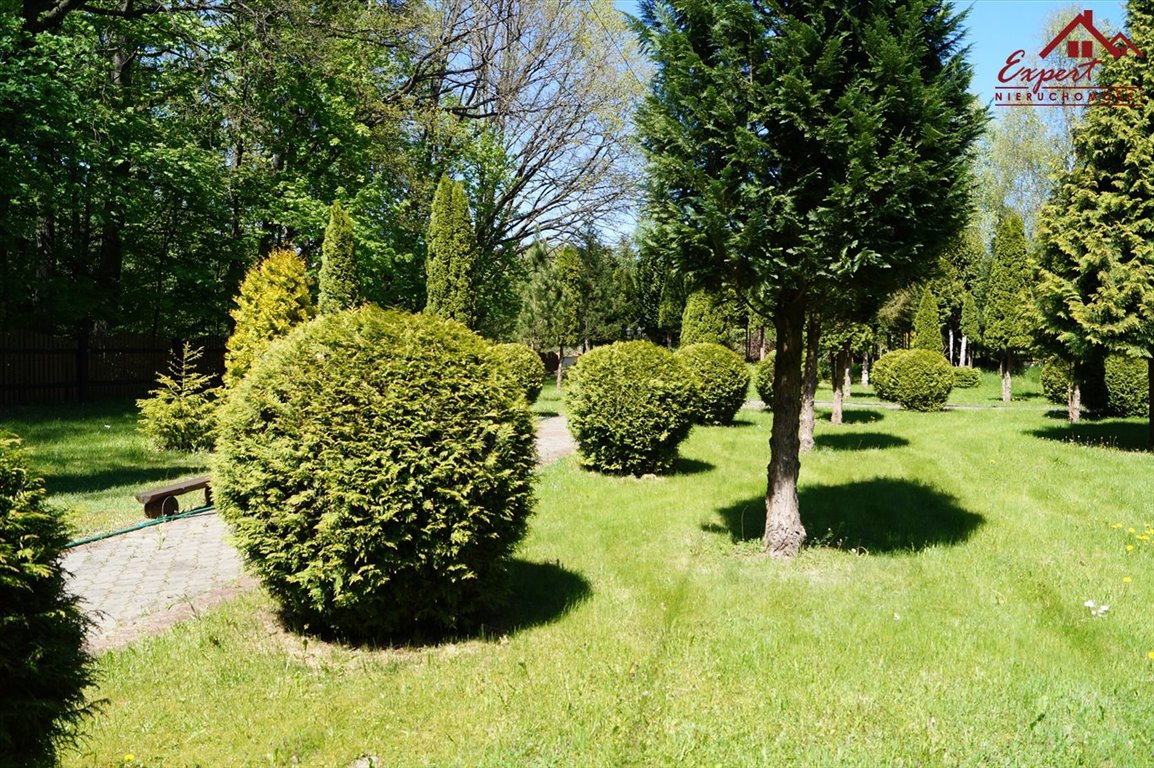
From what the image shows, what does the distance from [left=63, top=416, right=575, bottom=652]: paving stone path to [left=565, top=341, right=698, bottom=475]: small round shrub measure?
3361 millimetres

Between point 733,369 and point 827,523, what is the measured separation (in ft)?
25.7

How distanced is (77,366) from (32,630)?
18.1m

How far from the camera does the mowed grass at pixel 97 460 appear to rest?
7918 mm

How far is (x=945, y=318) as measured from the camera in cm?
3231

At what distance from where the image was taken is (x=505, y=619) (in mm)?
4688

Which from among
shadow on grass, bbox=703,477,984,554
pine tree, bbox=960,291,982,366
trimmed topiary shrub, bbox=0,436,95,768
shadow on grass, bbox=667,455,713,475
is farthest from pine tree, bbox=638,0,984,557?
pine tree, bbox=960,291,982,366

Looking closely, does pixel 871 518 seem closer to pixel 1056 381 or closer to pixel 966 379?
pixel 1056 381

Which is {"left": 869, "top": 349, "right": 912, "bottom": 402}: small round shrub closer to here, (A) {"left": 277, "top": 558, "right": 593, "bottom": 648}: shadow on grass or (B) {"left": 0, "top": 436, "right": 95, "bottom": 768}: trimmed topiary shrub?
(A) {"left": 277, "top": 558, "right": 593, "bottom": 648}: shadow on grass

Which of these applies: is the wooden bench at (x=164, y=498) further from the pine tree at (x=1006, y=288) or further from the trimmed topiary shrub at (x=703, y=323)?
the pine tree at (x=1006, y=288)

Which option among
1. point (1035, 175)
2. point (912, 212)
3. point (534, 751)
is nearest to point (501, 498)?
point (534, 751)

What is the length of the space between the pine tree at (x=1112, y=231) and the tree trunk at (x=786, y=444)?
311 inches

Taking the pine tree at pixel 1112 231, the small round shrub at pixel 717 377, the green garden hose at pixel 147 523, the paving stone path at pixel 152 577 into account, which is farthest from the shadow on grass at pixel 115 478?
the pine tree at pixel 1112 231

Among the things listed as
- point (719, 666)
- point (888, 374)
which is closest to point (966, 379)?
point (888, 374)

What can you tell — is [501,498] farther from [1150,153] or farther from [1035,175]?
[1035,175]
